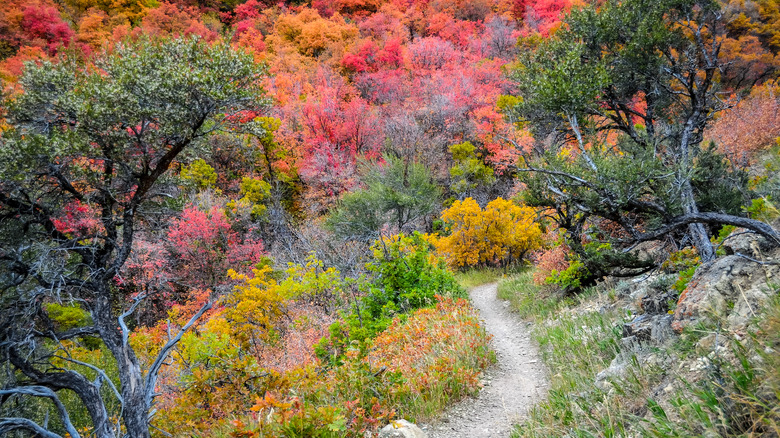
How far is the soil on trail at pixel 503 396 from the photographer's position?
412cm

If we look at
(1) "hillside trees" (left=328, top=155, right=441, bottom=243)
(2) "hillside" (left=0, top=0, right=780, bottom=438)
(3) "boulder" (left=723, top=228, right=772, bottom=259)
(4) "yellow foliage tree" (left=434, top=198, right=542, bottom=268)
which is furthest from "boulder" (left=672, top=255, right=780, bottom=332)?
(1) "hillside trees" (left=328, top=155, right=441, bottom=243)

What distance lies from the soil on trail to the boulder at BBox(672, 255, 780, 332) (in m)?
1.94

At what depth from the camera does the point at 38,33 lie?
1297 inches

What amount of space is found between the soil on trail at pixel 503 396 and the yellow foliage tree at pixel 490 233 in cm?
671

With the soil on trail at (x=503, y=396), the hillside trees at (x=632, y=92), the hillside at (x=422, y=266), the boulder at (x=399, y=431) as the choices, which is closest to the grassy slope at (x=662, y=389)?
the hillside at (x=422, y=266)

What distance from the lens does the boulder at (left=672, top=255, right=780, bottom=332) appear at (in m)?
2.63

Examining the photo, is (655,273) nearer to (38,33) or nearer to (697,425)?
(697,425)

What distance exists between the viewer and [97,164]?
7602 millimetres

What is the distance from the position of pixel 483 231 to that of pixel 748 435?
1223cm

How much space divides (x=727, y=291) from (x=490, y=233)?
10.9m

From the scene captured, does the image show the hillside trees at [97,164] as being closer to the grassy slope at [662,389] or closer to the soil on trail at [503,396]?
the soil on trail at [503,396]

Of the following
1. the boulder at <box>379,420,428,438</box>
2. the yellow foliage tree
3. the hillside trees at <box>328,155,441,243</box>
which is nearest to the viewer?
the boulder at <box>379,420,428,438</box>

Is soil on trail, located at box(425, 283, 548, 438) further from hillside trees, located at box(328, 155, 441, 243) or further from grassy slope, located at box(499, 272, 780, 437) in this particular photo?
hillside trees, located at box(328, 155, 441, 243)

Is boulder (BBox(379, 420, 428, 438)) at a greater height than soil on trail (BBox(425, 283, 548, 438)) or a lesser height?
greater
